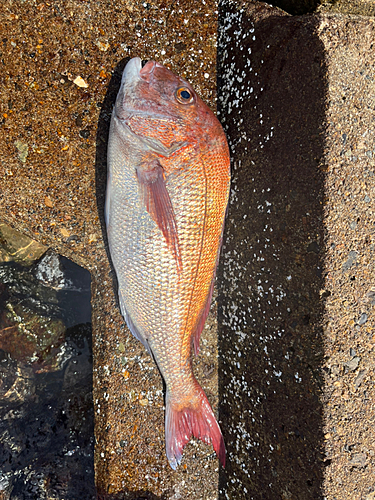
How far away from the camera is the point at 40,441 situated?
226cm

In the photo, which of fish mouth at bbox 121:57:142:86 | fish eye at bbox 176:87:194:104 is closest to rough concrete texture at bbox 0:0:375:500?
fish mouth at bbox 121:57:142:86

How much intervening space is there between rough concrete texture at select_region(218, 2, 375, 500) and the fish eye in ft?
1.29

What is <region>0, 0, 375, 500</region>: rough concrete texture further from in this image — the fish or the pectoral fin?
the pectoral fin

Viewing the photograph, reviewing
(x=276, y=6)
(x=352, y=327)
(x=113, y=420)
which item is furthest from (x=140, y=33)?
(x=113, y=420)

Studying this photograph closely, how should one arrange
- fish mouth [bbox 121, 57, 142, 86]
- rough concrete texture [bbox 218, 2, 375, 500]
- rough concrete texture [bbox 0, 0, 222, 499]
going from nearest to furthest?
rough concrete texture [bbox 218, 2, 375, 500], fish mouth [bbox 121, 57, 142, 86], rough concrete texture [bbox 0, 0, 222, 499]

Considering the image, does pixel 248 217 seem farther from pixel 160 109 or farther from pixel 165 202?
pixel 160 109

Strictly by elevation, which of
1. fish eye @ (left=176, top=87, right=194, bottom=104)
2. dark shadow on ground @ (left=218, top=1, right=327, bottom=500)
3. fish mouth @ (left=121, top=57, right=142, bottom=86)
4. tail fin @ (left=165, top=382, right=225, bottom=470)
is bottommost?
tail fin @ (left=165, top=382, right=225, bottom=470)

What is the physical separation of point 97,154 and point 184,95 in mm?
617

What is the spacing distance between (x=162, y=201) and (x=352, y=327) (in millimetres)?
1113

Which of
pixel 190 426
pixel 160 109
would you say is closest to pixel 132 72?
pixel 160 109

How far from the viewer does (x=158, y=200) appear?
149 centimetres

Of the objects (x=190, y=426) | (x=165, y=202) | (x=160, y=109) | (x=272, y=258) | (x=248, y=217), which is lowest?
(x=190, y=426)

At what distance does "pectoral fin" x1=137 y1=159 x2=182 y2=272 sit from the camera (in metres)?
1.49

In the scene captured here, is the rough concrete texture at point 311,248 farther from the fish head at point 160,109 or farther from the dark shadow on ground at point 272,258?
the fish head at point 160,109
